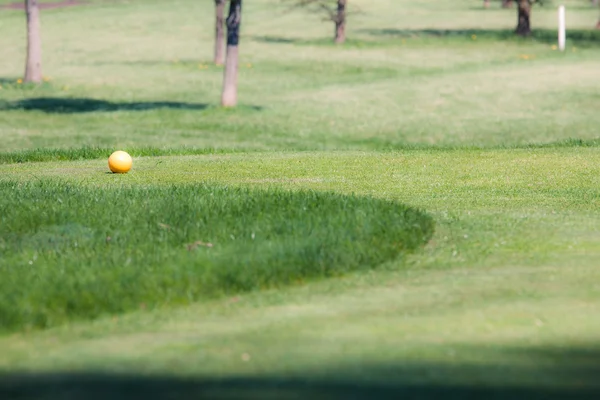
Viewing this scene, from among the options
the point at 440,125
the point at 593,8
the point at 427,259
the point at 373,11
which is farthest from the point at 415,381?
the point at 593,8

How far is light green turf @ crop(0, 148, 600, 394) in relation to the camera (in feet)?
16.8

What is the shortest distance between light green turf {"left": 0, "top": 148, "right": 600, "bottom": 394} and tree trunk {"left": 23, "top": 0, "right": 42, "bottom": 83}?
85.3 feet

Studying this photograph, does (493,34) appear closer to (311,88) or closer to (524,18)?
(524,18)

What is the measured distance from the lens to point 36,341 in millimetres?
5883

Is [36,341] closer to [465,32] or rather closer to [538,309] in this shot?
[538,309]

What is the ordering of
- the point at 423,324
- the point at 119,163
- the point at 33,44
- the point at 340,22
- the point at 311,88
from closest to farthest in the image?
1. the point at 423,324
2. the point at 119,163
3. the point at 311,88
4. the point at 33,44
5. the point at 340,22

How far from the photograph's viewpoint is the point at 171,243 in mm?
8539

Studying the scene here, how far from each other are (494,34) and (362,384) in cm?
4659

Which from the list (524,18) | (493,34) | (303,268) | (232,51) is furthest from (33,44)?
(303,268)

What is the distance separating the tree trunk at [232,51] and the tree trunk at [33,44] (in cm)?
946

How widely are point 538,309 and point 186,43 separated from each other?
1733 inches

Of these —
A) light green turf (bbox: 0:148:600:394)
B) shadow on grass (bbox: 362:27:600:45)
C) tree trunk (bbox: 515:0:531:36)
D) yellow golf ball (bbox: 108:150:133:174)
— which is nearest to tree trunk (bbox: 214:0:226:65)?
shadow on grass (bbox: 362:27:600:45)

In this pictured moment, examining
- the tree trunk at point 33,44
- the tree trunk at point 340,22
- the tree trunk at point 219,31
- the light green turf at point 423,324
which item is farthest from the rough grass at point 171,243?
the tree trunk at point 340,22

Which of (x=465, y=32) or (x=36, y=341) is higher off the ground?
(x=36, y=341)
